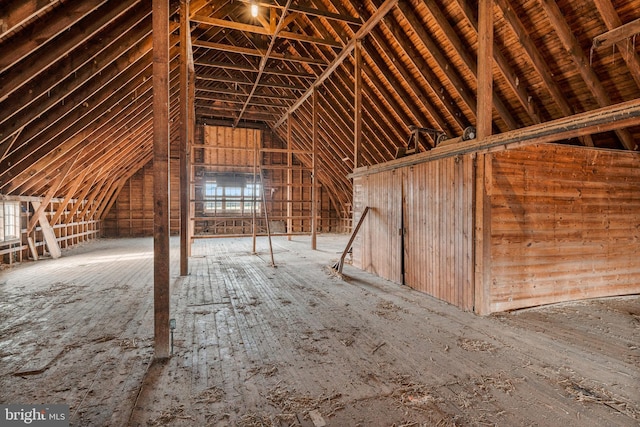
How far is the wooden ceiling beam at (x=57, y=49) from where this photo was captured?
11.8 feet

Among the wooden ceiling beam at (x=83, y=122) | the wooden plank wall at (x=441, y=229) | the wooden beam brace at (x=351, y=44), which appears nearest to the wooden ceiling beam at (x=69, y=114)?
the wooden ceiling beam at (x=83, y=122)

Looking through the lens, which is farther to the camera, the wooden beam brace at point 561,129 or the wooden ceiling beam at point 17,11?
the wooden ceiling beam at point 17,11

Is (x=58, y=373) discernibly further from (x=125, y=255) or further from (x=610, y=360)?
(x=125, y=255)

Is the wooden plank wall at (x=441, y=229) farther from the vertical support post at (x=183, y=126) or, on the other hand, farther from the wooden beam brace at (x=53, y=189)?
the wooden beam brace at (x=53, y=189)

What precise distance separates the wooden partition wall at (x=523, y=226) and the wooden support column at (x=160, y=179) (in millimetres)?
3679

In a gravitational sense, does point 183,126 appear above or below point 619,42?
below

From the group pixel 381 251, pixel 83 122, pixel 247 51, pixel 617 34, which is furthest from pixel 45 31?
pixel 617 34

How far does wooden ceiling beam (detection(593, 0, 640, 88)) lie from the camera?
351 centimetres

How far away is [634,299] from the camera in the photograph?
4.79 meters

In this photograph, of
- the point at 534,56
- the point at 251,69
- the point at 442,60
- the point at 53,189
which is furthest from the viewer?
the point at 251,69

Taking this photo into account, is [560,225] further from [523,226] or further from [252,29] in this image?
[252,29]

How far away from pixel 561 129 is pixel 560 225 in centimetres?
212

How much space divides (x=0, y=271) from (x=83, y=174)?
306 centimetres

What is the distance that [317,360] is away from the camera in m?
2.76
